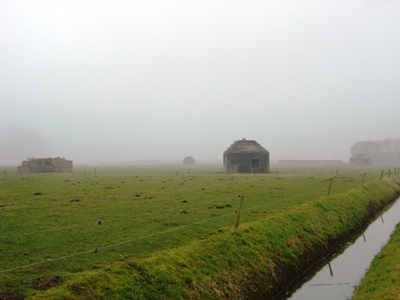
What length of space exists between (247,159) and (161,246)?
74.6 meters

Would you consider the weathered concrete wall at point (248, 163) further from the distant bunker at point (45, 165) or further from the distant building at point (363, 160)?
the distant building at point (363, 160)

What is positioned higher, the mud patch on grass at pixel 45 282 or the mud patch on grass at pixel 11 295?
the mud patch on grass at pixel 45 282

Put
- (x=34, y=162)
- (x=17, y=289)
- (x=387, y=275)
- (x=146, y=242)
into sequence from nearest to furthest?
(x=17, y=289) → (x=387, y=275) → (x=146, y=242) → (x=34, y=162)

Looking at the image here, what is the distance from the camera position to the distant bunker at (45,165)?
337ft

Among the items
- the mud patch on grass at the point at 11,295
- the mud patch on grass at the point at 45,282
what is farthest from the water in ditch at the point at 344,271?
the mud patch on grass at the point at 11,295

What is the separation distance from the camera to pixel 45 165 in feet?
346

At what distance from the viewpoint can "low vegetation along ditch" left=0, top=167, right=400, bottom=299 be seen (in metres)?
11.1

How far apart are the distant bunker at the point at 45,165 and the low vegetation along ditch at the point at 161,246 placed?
8239cm

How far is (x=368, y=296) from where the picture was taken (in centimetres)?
1290

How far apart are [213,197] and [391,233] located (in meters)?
13.4

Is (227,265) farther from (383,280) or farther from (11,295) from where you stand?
(11,295)

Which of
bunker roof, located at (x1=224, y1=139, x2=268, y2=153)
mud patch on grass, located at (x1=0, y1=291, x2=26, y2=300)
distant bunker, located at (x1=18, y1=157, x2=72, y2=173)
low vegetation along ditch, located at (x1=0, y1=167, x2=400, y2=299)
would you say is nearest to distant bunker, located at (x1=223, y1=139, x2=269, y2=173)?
bunker roof, located at (x1=224, y1=139, x2=268, y2=153)

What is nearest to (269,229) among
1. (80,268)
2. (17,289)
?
(80,268)

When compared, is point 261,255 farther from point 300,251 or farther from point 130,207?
point 130,207
